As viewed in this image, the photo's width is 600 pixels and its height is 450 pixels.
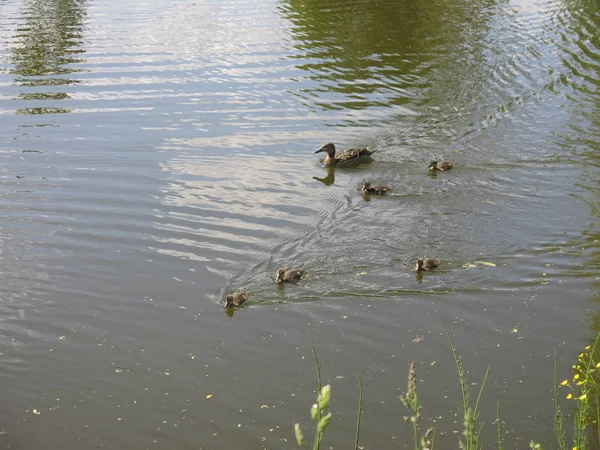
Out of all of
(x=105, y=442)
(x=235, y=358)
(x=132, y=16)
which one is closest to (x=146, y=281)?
(x=235, y=358)

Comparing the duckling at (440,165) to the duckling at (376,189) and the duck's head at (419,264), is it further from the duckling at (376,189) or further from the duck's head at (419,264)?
the duck's head at (419,264)

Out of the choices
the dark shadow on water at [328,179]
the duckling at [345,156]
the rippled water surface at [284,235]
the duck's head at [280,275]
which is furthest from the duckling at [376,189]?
the duck's head at [280,275]

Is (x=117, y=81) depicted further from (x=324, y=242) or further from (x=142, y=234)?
(x=324, y=242)

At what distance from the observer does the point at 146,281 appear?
29.2ft

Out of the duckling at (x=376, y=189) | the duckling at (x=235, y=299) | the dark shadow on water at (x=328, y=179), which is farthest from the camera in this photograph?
the dark shadow on water at (x=328, y=179)

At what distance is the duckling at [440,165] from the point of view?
11.7 metres

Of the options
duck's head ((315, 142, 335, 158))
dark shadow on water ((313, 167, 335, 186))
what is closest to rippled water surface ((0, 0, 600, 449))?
dark shadow on water ((313, 167, 335, 186))

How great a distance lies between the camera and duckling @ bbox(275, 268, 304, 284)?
873cm

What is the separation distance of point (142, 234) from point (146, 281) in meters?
1.21

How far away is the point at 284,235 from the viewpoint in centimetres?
995

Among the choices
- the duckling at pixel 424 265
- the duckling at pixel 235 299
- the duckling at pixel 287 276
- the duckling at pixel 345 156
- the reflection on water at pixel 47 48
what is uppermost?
the reflection on water at pixel 47 48

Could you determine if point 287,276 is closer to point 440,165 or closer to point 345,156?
point 440,165

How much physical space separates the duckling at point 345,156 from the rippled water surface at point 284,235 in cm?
20

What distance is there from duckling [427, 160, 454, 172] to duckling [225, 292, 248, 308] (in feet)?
14.2
